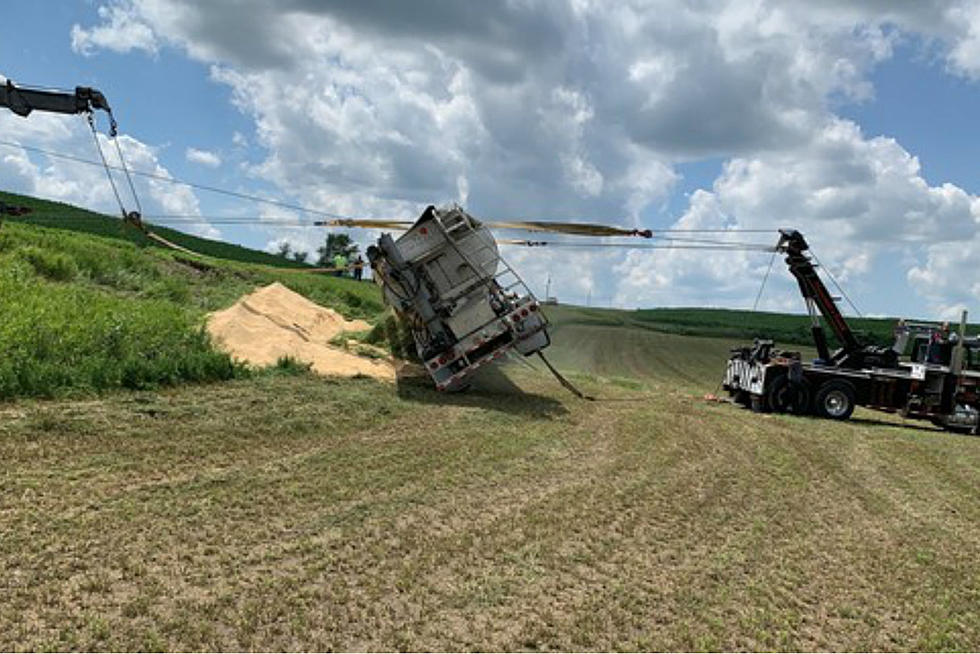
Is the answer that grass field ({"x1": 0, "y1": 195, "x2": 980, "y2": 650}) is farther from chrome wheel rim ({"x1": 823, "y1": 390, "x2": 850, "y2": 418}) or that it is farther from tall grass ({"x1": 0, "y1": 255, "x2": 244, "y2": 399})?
chrome wheel rim ({"x1": 823, "y1": 390, "x2": 850, "y2": 418})

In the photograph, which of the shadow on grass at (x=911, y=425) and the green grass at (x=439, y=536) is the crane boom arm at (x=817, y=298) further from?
the green grass at (x=439, y=536)

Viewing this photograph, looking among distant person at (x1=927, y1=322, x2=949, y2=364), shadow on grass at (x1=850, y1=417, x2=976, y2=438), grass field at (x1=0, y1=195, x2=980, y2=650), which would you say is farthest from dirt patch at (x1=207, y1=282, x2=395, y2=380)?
distant person at (x1=927, y1=322, x2=949, y2=364)

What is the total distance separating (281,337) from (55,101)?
6.33 meters

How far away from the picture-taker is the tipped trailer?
19.8m

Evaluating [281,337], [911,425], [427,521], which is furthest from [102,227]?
[427,521]

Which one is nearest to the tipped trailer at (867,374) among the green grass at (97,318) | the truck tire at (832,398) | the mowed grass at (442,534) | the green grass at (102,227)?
the truck tire at (832,398)

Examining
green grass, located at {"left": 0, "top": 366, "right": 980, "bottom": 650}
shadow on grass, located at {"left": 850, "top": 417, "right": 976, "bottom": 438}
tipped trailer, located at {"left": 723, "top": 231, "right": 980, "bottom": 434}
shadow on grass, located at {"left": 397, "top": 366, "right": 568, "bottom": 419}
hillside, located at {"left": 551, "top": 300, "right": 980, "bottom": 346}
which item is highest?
hillside, located at {"left": 551, "top": 300, "right": 980, "bottom": 346}

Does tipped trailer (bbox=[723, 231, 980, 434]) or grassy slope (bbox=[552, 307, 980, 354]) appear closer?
tipped trailer (bbox=[723, 231, 980, 434])

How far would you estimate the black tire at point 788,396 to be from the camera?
19.8m

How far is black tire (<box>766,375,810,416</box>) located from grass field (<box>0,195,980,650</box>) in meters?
3.97

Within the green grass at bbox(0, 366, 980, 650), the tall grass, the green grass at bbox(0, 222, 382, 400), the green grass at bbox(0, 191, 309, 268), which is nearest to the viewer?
the green grass at bbox(0, 366, 980, 650)

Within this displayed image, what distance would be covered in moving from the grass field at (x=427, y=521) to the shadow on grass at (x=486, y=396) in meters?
→ 0.25

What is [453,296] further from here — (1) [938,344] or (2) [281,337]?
(1) [938,344]

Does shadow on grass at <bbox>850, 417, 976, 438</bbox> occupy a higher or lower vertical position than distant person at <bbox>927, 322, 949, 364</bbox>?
lower
